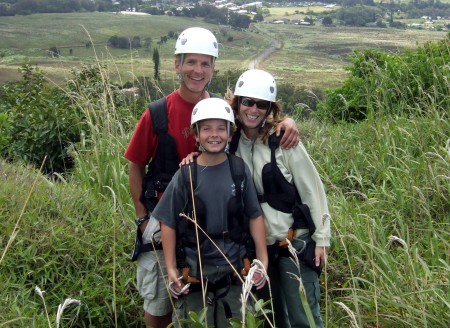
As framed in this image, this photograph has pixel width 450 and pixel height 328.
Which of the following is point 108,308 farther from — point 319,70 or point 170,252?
point 319,70

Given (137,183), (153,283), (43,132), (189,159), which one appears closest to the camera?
(189,159)

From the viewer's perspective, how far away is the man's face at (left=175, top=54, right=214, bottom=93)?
341 centimetres

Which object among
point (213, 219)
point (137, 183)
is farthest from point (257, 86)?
point (137, 183)

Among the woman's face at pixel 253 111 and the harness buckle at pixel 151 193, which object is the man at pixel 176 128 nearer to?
the harness buckle at pixel 151 193

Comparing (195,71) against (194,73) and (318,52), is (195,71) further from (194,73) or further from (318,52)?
(318,52)

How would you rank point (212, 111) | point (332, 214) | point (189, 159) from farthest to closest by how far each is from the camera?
1. point (332, 214)
2. point (189, 159)
3. point (212, 111)

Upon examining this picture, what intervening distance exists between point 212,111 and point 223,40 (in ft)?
51.1

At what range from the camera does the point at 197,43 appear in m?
3.41

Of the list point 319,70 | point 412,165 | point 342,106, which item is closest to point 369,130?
point 412,165

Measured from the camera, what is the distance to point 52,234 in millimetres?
4422

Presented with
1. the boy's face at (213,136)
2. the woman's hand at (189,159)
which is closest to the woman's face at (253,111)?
the boy's face at (213,136)

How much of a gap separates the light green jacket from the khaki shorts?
0.65 metres

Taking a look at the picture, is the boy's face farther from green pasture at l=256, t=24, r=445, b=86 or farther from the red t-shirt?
green pasture at l=256, t=24, r=445, b=86

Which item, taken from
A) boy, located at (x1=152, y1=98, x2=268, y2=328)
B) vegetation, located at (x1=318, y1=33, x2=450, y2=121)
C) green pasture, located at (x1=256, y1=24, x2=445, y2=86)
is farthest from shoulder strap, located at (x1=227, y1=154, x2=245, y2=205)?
green pasture, located at (x1=256, y1=24, x2=445, y2=86)
